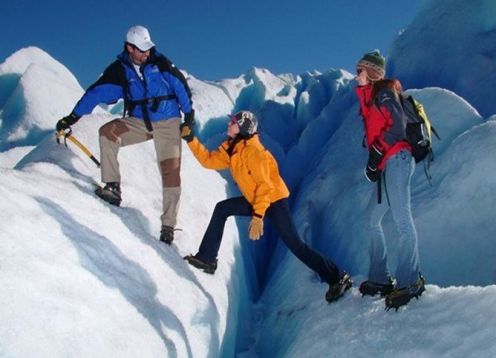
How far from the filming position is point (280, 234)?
4.23 m

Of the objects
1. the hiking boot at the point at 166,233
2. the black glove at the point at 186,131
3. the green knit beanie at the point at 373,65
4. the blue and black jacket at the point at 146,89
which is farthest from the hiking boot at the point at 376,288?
the blue and black jacket at the point at 146,89

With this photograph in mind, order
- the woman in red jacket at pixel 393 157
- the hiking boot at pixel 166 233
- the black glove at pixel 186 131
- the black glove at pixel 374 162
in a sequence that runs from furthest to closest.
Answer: the hiking boot at pixel 166 233 < the black glove at pixel 186 131 < the black glove at pixel 374 162 < the woman in red jacket at pixel 393 157

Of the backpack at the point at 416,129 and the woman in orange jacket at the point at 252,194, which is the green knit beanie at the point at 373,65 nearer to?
the backpack at the point at 416,129

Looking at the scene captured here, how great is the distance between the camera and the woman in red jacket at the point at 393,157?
3432 millimetres

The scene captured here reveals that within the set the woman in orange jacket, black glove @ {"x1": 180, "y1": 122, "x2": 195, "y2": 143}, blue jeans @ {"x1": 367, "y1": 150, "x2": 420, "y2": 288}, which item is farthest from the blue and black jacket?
blue jeans @ {"x1": 367, "y1": 150, "x2": 420, "y2": 288}

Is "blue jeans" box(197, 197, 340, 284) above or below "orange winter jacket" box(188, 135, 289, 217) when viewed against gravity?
below

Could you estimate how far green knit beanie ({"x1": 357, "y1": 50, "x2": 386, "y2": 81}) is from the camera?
363cm

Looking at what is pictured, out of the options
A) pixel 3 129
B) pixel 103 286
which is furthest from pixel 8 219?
pixel 3 129

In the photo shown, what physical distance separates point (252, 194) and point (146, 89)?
128 cm

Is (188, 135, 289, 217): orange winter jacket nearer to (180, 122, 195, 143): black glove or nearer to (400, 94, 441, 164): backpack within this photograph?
(180, 122, 195, 143): black glove

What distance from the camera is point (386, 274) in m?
3.96

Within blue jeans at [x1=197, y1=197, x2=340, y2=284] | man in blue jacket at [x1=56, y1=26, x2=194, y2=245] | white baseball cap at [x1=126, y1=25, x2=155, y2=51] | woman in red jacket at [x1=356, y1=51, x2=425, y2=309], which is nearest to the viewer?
woman in red jacket at [x1=356, y1=51, x2=425, y2=309]

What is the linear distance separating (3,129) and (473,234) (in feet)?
33.4

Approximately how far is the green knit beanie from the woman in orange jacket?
1.05m
